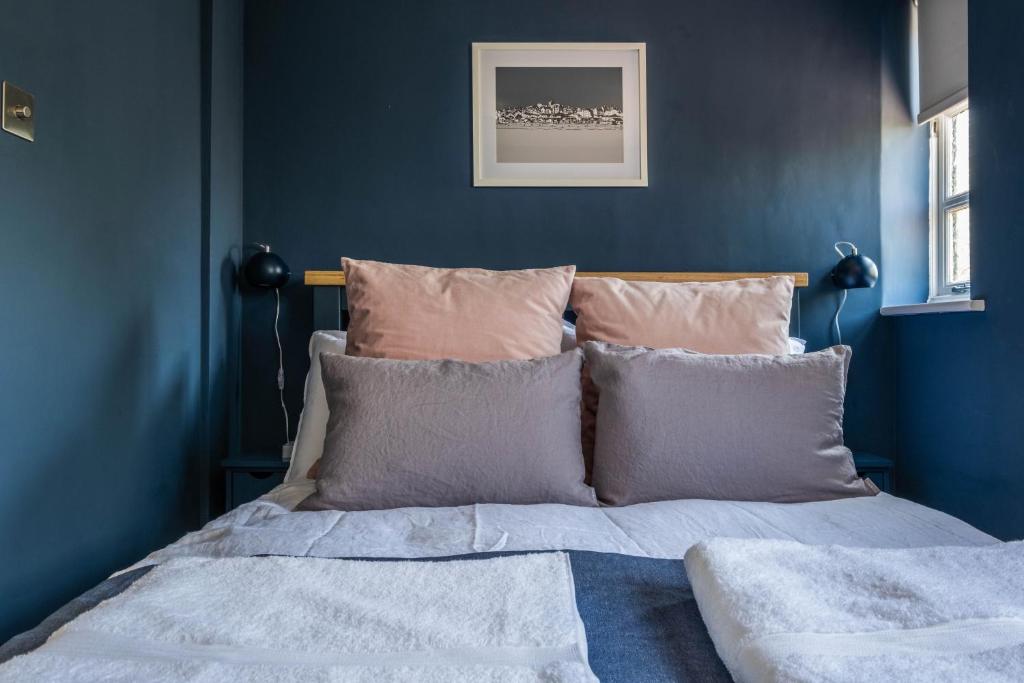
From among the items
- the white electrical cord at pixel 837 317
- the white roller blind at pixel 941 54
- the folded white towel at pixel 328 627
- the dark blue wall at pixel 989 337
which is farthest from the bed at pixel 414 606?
the white roller blind at pixel 941 54

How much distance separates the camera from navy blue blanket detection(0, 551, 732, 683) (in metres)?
0.70

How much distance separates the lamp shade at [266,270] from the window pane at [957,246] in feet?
7.40

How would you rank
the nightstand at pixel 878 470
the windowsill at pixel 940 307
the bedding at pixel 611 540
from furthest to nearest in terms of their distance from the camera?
1. the nightstand at pixel 878 470
2. the windowsill at pixel 940 307
3. the bedding at pixel 611 540

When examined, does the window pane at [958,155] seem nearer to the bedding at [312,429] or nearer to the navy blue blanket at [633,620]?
the bedding at [312,429]

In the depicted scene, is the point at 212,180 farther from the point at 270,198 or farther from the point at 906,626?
the point at 906,626

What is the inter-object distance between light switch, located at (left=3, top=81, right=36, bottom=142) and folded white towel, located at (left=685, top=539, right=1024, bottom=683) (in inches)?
57.8

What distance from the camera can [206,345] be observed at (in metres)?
2.27

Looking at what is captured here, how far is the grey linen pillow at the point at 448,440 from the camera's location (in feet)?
4.61

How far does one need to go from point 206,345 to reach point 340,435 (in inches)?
40.7

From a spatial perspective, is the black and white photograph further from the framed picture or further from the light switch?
the light switch

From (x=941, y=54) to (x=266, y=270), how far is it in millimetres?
2352

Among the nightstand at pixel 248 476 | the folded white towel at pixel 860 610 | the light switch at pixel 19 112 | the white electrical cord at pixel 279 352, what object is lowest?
the nightstand at pixel 248 476

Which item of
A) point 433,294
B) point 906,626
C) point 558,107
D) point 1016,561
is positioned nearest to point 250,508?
point 433,294

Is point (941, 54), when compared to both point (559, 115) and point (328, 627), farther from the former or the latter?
point (328, 627)
